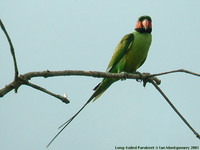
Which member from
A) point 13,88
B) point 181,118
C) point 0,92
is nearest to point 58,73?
point 13,88

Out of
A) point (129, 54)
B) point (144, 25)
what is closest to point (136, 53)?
point (129, 54)

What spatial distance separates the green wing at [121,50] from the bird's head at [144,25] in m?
0.32

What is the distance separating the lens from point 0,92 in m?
2.67

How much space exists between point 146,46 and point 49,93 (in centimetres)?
426

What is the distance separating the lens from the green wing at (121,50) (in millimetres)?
6777

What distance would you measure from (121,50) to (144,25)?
936 millimetres

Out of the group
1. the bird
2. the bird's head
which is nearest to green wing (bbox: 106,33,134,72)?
the bird

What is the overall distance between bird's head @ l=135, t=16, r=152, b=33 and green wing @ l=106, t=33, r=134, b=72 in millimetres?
320

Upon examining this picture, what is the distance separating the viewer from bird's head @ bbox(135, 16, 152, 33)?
7.18 meters

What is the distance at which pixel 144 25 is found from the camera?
723cm

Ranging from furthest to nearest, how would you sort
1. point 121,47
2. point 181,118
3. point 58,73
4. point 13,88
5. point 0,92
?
point 121,47
point 181,118
point 58,73
point 13,88
point 0,92

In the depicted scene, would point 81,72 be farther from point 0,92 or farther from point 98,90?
point 98,90

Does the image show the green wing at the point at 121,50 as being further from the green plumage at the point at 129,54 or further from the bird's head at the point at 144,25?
the bird's head at the point at 144,25

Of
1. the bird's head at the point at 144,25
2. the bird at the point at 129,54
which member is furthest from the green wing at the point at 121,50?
the bird's head at the point at 144,25
